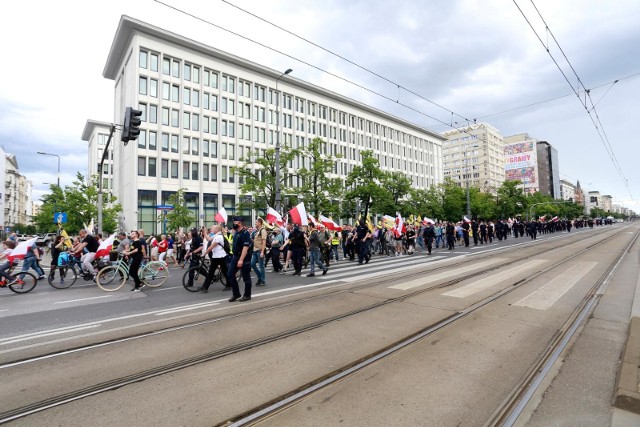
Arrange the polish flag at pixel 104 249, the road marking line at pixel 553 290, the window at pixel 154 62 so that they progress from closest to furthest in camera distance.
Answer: the road marking line at pixel 553 290, the polish flag at pixel 104 249, the window at pixel 154 62

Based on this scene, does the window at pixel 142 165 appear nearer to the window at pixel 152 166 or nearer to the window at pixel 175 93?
the window at pixel 152 166

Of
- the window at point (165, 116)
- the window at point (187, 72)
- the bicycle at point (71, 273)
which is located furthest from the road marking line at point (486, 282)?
the window at point (187, 72)

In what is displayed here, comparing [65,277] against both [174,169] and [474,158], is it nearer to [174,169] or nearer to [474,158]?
[174,169]

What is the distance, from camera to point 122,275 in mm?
10703

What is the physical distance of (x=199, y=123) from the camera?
47000mm

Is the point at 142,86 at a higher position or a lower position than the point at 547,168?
lower

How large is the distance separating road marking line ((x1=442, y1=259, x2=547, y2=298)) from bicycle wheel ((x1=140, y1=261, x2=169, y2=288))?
8.09 metres

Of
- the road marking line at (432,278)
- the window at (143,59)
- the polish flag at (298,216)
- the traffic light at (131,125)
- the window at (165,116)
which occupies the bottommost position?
the road marking line at (432,278)

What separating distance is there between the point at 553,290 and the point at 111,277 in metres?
11.8

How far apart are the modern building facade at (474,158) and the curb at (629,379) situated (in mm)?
106726

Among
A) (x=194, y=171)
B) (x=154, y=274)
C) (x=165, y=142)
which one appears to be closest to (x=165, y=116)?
(x=165, y=142)

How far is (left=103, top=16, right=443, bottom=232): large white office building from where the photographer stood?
42.2 meters

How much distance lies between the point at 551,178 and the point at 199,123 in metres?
139

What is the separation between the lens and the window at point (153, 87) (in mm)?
42625
